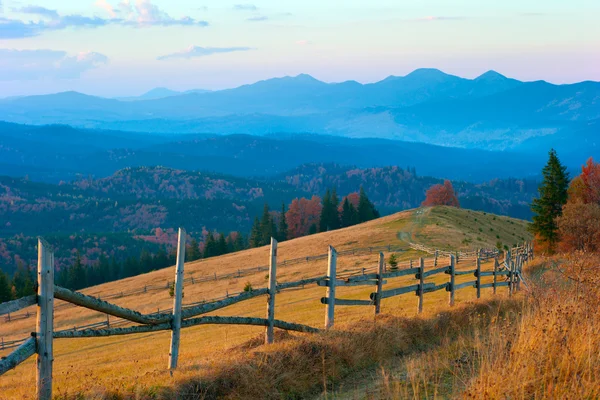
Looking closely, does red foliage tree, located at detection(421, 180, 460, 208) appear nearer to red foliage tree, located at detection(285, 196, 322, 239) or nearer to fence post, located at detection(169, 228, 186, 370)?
red foliage tree, located at detection(285, 196, 322, 239)

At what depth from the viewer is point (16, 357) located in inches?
283

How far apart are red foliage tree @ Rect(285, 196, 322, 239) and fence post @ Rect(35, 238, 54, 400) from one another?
11428cm

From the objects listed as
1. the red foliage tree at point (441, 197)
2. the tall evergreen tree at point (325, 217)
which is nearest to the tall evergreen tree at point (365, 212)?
the tall evergreen tree at point (325, 217)

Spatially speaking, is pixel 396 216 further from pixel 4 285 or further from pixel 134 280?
pixel 4 285

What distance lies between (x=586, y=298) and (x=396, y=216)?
7280 centimetres

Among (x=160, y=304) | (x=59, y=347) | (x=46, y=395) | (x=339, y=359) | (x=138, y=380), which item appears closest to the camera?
(x=46, y=395)

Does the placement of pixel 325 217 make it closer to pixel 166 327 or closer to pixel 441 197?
pixel 441 197

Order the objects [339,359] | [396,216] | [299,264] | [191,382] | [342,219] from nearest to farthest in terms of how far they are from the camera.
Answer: [191,382]
[339,359]
[299,264]
[396,216]
[342,219]

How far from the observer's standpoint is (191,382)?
8422 mm

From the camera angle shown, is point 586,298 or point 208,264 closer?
point 586,298

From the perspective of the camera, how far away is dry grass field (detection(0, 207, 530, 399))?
9770 millimetres

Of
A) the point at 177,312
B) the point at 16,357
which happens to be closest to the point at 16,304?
the point at 16,357

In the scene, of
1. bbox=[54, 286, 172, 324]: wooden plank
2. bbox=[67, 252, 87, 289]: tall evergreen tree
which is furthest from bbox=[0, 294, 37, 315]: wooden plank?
bbox=[67, 252, 87, 289]: tall evergreen tree

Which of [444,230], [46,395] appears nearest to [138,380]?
[46,395]
